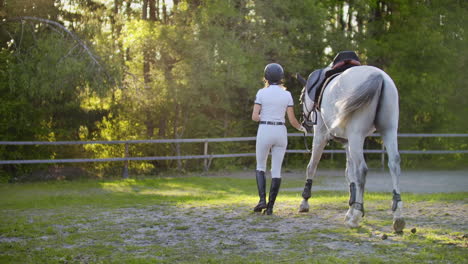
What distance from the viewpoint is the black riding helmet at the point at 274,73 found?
25.6 ft

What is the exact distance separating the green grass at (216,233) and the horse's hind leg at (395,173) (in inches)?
7.0

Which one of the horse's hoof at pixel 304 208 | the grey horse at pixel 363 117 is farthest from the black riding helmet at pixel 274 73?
the horse's hoof at pixel 304 208

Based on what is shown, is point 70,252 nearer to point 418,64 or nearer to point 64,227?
point 64,227

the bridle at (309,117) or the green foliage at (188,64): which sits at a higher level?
the green foliage at (188,64)

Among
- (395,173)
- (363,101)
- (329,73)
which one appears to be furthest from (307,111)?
(395,173)

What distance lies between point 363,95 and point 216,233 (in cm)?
233

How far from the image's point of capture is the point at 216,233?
21.0 ft

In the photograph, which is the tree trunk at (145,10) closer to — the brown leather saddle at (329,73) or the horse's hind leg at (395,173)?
the brown leather saddle at (329,73)

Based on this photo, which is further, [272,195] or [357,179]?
[272,195]

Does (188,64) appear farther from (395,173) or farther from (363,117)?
(395,173)

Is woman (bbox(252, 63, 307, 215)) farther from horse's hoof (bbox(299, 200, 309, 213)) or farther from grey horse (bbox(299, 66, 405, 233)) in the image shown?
grey horse (bbox(299, 66, 405, 233))

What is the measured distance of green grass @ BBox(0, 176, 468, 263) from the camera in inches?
205

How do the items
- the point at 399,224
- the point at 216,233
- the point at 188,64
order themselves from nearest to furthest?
1. the point at 399,224
2. the point at 216,233
3. the point at 188,64

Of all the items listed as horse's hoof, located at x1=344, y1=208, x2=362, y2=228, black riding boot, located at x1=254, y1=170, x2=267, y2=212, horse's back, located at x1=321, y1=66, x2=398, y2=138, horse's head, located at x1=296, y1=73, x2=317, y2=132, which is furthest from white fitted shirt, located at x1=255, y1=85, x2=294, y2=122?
horse's hoof, located at x1=344, y1=208, x2=362, y2=228
